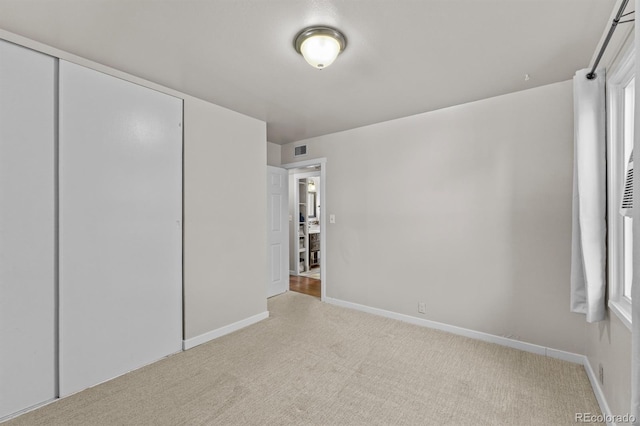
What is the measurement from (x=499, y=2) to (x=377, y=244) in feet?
8.67

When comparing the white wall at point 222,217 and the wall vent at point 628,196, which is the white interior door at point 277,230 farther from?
the wall vent at point 628,196

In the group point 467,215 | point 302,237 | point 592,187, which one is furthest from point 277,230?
point 592,187

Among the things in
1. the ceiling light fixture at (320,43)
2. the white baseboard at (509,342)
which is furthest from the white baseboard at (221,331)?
the ceiling light fixture at (320,43)

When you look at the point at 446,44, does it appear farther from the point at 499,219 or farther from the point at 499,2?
the point at 499,219

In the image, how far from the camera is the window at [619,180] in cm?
181

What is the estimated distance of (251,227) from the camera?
3521 millimetres

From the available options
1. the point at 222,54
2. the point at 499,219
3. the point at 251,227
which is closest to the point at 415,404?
the point at 499,219

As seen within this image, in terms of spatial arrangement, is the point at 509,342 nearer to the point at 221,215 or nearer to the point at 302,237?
the point at 221,215

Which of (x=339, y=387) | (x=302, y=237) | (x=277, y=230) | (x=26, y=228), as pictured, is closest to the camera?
(x=26, y=228)

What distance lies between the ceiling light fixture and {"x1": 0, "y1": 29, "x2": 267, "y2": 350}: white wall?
59.1 inches

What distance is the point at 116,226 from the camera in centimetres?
238

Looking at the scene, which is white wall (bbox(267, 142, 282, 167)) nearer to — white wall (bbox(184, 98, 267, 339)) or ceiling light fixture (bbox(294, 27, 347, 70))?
white wall (bbox(184, 98, 267, 339))

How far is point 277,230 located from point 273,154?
1.24m

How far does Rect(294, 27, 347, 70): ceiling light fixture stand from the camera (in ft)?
5.98
